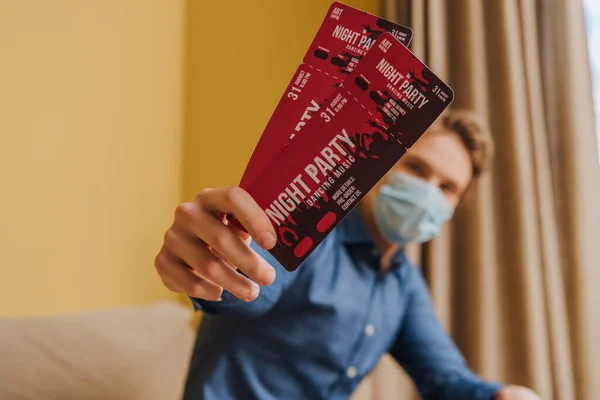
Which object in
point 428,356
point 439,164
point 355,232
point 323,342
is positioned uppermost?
point 439,164

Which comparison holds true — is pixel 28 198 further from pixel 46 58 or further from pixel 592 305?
pixel 592 305

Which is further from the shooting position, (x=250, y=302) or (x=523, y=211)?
(x=523, y=211)

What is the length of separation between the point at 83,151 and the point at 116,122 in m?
0.12

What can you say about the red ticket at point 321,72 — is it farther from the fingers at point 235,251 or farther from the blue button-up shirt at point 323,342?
the blue button-up shirt at point 323,342

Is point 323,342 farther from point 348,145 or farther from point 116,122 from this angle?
point 116,122

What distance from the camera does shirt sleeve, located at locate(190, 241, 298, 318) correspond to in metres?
0.54

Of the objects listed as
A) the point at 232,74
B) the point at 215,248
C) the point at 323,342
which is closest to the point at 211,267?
the point at 215,248

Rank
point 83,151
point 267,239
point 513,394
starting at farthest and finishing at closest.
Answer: point 83,151 → point 513,394 → point 267,239

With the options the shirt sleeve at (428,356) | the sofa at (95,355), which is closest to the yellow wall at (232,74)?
the sofa at (95,355)

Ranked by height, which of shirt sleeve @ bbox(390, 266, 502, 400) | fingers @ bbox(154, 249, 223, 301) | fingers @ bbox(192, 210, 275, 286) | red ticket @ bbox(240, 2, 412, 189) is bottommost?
shirt sleeve @ bbox(390, 266, 502, 400)

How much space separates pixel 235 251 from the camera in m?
0.40

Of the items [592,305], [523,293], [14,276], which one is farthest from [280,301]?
[592,305]

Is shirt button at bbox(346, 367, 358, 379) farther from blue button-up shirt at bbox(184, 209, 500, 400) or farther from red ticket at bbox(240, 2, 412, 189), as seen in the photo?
red ticket at bbox(240, 2, 412, 189)

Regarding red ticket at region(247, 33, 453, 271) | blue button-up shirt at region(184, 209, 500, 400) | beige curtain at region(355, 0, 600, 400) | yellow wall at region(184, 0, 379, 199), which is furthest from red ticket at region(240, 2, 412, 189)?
yellow wall at region(184, 0, 379, 199)
